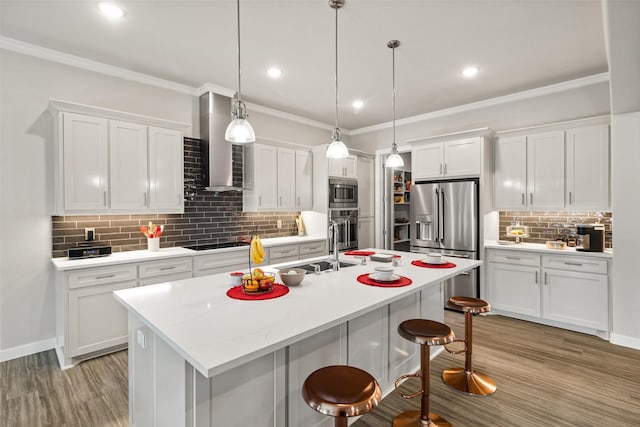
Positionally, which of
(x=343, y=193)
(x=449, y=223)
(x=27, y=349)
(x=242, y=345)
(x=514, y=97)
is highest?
(x=514, y=97)

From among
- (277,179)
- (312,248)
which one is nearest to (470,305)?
(312,248)

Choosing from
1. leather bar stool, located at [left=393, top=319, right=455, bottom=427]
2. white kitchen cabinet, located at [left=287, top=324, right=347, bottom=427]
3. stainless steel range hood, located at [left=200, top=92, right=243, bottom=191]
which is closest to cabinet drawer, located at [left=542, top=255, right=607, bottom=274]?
leather bar stool, located at [left=393, top=319, right=455, bottom=427]

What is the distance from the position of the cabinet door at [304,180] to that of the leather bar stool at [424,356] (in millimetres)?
3082

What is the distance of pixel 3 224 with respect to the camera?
2.89 meters

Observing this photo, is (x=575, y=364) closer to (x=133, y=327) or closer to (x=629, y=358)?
(x=629, y=358)

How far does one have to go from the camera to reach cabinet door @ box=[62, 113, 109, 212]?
2.93 m

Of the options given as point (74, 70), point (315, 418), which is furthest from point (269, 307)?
point (74, 70)

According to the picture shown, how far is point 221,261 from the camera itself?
3.79m

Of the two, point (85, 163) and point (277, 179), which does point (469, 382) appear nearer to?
point (277, 179)

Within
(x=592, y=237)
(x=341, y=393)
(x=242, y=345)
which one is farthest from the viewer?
(x=592, y=237)

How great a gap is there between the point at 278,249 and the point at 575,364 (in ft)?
10.9

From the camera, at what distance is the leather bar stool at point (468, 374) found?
2.46 metres

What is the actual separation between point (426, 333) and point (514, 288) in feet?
8.74

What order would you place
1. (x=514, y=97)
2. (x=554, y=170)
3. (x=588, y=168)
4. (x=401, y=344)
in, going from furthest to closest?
(x=514, y=97) → (x=554, y=170) → (x=588, y=168) → (x=401, y=344)
